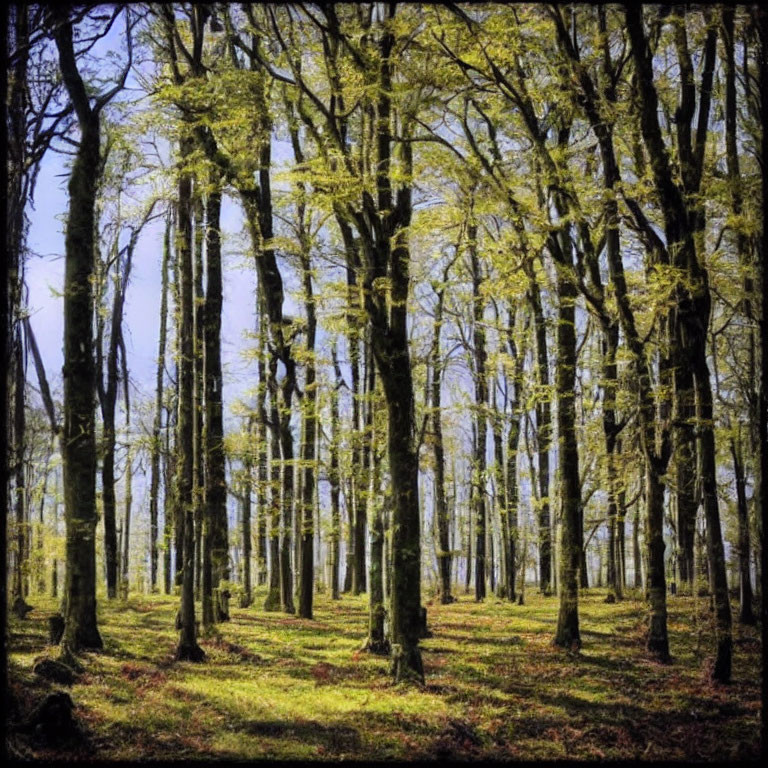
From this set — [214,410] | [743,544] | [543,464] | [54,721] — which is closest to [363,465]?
[214,410]

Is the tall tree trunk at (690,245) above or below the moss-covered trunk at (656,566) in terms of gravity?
above

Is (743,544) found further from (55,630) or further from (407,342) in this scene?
(55,630)

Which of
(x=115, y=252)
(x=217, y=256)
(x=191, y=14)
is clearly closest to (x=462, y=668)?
(x=217, y=256)

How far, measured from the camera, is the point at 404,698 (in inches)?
430

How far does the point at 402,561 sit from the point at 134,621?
34.4 feet

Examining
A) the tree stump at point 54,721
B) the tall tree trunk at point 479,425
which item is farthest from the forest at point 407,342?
the tall tree trunk at point 479,425

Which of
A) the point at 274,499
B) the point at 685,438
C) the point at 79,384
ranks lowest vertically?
the point at 274,499

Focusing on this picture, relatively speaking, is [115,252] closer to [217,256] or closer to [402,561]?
[217,256]

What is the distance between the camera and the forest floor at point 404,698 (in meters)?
8.79

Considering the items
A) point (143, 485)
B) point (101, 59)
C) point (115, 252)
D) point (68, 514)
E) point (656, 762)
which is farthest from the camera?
point (143, 485)

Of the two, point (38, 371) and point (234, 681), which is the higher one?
point (38, 371)

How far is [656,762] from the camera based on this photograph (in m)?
8.45

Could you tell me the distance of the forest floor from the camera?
8.79 m

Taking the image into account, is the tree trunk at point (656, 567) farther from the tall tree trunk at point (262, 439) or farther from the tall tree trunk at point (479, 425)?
the tall tree trunk at point (479, 425)
